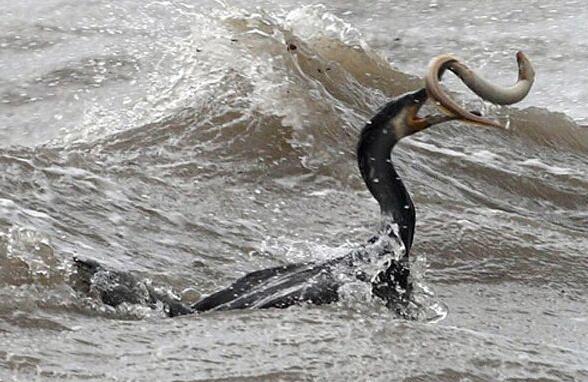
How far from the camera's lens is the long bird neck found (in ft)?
19.0

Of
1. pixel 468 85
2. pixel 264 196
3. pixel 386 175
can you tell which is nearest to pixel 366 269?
pixel 386 175

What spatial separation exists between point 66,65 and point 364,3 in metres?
3.46

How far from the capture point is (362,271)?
5664mm

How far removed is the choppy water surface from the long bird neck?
1.19ft

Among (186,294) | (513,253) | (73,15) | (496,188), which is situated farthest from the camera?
(73,15)

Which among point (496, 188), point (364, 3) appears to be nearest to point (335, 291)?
point (496, 188)

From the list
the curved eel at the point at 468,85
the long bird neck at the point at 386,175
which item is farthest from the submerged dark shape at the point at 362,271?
the curved eel at the point at 468,85

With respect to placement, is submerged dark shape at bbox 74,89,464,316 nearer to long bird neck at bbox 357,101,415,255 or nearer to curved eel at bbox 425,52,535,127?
long bird neck at bbox 357,101,415,255

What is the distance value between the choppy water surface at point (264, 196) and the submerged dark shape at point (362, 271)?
3.5 inches

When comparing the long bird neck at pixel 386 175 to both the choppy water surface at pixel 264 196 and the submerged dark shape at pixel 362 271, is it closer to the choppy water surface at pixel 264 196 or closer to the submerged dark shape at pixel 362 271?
the submerged dark shape at pixel 362 271

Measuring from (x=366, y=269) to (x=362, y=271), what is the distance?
0.07ft

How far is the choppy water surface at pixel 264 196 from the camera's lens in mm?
5020

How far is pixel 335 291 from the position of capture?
5.52m

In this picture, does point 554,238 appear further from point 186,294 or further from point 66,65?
point 66,65
